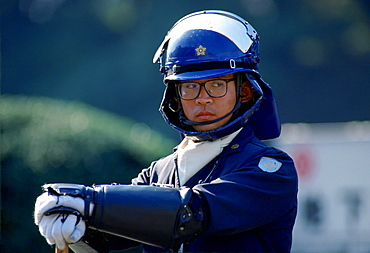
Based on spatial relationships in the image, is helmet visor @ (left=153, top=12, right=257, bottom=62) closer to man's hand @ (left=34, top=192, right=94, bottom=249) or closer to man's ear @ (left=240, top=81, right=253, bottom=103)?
man's ear @ (left=240, top=81, right=253, bottom=103)

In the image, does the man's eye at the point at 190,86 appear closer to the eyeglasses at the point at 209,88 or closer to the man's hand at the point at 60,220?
the eyeglasses at the point at 209,88

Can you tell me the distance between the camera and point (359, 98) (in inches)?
617

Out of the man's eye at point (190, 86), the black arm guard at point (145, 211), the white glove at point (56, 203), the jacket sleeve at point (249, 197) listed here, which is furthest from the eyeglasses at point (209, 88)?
the white glove at point (56, 203)

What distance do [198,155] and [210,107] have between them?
24 centimetres

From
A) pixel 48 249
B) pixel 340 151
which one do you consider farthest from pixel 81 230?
pixel 340 151

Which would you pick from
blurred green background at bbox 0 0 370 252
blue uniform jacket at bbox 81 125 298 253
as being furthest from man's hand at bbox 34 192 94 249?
blurred green background at bbox 0 0 370 252

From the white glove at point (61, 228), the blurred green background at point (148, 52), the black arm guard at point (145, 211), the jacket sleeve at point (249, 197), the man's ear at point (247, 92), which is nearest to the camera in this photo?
the white glove at point (61, 228)

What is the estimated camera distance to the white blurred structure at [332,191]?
29.2 ft

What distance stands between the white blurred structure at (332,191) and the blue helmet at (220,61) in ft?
17.8

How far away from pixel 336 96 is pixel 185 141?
12.3m

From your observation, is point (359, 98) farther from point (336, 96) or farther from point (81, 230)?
point (81, 230)

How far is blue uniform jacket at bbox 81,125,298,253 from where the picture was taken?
310 centimetres

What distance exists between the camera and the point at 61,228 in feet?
9.16

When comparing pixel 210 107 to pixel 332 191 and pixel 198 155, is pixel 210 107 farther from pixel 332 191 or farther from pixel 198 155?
pixel 332 191
